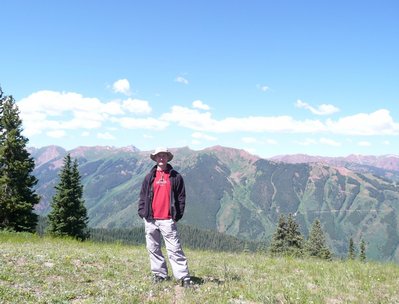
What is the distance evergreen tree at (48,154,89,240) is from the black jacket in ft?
125

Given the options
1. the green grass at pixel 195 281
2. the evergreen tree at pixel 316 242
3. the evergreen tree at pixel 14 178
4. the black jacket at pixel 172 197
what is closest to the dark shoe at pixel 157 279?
the green grass at pixel 195 281

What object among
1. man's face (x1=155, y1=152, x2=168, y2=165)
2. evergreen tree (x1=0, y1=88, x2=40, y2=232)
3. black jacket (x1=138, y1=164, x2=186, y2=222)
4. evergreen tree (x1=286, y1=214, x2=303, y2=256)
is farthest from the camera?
evergreen tree (x1=286, y1=214, x2=303, y2=256)

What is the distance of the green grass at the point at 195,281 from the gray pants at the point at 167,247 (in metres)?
0.40

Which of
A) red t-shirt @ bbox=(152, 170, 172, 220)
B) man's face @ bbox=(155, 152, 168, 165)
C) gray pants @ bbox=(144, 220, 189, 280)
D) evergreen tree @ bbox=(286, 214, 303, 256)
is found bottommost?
evergreen tree @ bbox=(286, 214, 303, 256)

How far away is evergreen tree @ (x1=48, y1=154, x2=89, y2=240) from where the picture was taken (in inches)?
1834

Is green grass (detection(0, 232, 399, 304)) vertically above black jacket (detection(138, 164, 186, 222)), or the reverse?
black jacket (detection(138, 164, 186, 222))

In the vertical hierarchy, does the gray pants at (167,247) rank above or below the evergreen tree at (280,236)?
above

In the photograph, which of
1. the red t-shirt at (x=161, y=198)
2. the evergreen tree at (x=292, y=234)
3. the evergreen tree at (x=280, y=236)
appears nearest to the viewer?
the red t-shirt at (x=161, y=198)

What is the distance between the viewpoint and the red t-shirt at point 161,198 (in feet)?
35.2

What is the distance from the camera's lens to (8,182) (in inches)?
1502

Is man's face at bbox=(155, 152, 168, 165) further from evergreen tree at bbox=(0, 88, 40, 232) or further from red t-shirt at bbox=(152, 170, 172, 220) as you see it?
evergreen tree at bbox=(0, 88, 40, 232)

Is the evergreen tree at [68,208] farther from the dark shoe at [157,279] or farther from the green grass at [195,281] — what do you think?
the dark shoe at [157,279]

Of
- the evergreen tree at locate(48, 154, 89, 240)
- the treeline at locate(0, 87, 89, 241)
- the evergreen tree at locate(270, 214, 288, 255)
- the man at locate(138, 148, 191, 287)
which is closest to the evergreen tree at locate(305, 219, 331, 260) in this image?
the evergreen tree at locate(270, 214, 288, 255)

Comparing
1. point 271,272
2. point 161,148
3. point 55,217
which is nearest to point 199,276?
point 271,272
